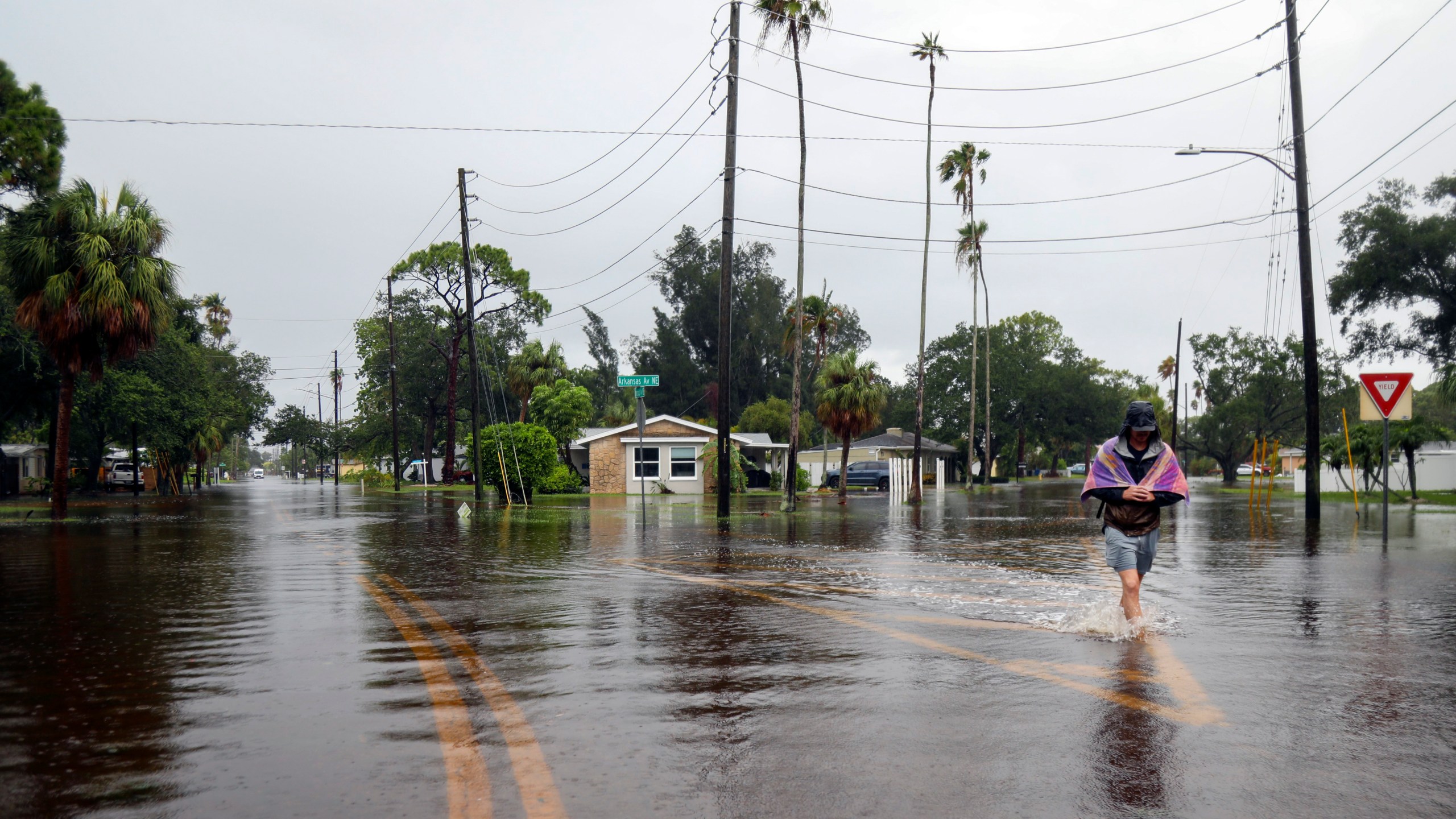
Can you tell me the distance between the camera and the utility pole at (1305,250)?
24766 millimetres

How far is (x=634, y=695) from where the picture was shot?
6.59 metres

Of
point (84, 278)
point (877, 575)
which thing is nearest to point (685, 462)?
point (84, 278)

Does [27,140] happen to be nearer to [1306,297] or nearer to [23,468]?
[1306,297]

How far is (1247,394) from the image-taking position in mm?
70688

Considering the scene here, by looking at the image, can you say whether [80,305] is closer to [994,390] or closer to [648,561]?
[648,561]

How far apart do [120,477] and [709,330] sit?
4022 centimetres

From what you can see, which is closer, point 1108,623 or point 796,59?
point 1108,623

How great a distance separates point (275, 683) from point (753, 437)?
5108 cm

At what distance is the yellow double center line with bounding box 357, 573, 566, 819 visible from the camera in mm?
4523

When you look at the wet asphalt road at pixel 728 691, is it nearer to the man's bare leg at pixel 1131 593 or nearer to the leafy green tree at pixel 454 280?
the man's bare leg at pixel 1131 593

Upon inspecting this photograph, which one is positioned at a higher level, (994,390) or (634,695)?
(994,390)

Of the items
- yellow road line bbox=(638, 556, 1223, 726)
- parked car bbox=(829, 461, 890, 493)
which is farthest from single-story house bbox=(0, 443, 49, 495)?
yellow road line bbox=(638, 556, 1223, 726)

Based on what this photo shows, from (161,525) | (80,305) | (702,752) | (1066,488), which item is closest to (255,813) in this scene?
(702,752)

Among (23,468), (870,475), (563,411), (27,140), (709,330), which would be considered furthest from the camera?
(709,330)
